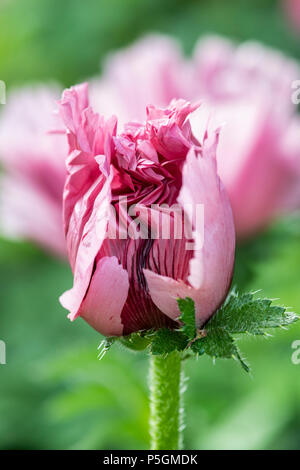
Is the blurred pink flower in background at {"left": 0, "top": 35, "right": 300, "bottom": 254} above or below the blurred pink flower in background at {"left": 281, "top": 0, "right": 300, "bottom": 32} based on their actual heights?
below

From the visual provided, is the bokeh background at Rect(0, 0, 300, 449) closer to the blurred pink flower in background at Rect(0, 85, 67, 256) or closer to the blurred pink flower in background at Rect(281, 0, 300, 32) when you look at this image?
the blurred pink flower in background at Rect(281, 0, 300, 32)

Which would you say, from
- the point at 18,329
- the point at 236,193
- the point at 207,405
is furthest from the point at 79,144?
the point at 18,329

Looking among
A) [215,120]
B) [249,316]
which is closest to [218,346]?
[249,316]

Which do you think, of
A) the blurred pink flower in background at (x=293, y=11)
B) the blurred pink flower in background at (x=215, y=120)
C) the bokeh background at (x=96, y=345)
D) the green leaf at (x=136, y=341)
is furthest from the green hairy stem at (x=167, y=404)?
the blurred pink flower in background at (x=293, y=11)

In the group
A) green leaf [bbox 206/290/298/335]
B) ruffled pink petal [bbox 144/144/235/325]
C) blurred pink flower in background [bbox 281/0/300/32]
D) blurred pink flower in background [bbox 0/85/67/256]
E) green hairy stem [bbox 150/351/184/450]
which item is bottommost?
green hairy stem [bbox 150/351/184/450]

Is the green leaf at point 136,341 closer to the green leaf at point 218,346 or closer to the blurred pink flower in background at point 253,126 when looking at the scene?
the green leaf at point 218,346

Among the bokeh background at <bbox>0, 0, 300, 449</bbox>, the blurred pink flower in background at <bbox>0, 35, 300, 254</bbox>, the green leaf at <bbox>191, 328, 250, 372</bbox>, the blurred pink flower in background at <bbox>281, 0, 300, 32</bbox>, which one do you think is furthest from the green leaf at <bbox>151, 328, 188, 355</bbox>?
the blurred pink flower in background at <bbox>281, 0, 300, 32</bbox>
